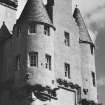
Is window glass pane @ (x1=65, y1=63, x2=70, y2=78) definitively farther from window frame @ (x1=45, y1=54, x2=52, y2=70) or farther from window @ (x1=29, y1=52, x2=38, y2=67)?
window @ (x1=29, y1=52, x2=38, y2=67)

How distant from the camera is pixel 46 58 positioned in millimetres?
53750

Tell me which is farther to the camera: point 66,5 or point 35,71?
point 66,5

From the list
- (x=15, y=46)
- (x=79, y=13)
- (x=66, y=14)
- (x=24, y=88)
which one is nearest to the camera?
(x=24, y=88)

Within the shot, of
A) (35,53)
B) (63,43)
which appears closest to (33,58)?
(35,53)

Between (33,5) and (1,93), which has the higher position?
(33,5)

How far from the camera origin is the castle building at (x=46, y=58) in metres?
52.2

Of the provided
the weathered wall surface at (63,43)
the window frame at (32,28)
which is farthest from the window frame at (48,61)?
the window frame at (32,28)

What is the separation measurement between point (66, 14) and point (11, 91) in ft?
44.9

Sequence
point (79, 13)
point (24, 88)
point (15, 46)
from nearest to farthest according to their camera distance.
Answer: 1. point (24, 88)
2. point (15, 46)
3. point (79, 13)

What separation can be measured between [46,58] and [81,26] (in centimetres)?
1162

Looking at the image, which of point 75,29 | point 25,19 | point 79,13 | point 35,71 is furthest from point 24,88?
→ point 79,13

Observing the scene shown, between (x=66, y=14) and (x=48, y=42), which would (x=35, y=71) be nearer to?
(x=48, y=42)

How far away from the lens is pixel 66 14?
5947cm

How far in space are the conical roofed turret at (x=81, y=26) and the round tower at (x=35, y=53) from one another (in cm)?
756
